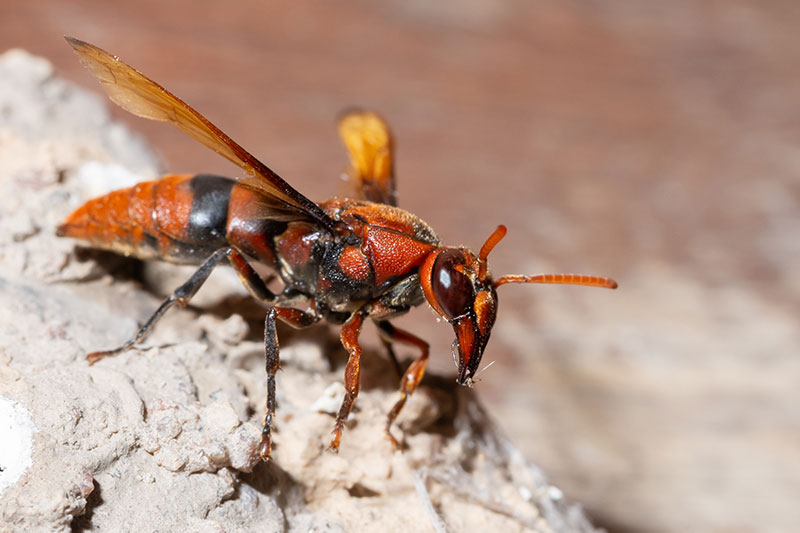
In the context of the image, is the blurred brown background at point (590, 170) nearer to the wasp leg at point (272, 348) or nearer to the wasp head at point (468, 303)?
the wasp leg at point (272, 348)

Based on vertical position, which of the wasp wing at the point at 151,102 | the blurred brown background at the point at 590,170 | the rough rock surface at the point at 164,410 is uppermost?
the blurred brown background at the point at 590,170

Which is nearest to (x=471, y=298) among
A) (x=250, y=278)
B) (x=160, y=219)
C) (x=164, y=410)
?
(x=250, y=278)

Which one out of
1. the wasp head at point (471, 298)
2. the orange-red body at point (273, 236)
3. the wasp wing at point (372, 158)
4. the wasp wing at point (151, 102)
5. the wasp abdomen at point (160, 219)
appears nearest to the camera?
the wasp wing at point (151, 102)

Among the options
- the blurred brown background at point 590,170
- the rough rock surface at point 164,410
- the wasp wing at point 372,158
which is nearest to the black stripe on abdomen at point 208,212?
the rough rock surface at point 164,410

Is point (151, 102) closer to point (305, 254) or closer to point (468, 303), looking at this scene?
point (305, 254)

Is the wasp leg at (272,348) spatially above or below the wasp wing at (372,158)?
below

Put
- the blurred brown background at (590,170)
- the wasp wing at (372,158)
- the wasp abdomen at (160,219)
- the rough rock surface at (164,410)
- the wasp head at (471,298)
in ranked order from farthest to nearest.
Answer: the blurred brown background at (590,170)
the wasp wing at (372,158)
the wasp abdomen at (160,219)
the wasp head at (471,298)
the rough rock surface at (164,410)

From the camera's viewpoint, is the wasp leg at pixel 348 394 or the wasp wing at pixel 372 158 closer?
the wasp leg at pixel 348 394
